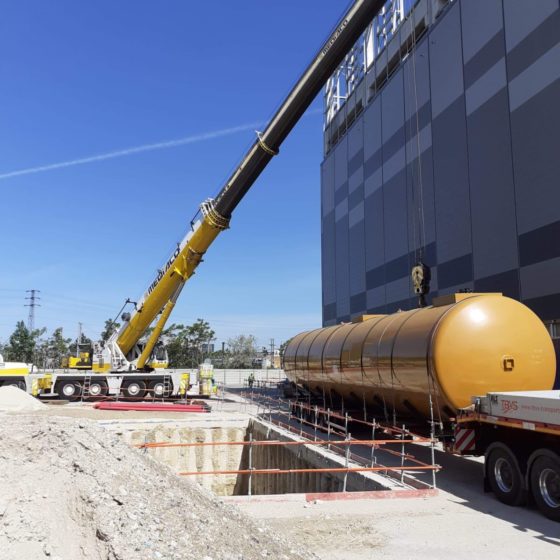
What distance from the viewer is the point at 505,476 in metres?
8.91

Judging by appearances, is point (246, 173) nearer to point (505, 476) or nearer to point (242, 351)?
point (505, 476)

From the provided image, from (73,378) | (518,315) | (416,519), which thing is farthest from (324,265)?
(416,519)

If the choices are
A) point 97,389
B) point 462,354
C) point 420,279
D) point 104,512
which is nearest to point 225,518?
point 104,512

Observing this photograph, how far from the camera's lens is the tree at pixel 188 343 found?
67562mm

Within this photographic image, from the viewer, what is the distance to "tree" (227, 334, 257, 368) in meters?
78.2

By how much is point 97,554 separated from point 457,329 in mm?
7745

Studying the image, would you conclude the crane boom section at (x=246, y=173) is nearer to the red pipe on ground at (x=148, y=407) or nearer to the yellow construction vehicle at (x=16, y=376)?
the red pipe on ground at (x=148, y=407)

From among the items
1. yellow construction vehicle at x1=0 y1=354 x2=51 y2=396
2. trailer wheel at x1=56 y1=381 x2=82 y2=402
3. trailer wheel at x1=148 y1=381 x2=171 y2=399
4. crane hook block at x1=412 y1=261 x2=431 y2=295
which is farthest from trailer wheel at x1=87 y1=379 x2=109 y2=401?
crane hook block at x1=412 y1=261 x2=431 y2=295

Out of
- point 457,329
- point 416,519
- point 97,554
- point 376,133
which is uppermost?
point 376,133

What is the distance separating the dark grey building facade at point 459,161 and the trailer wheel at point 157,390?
12.6 meters

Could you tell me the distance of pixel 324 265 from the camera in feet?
135

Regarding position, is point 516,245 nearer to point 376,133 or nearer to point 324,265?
point 376,133

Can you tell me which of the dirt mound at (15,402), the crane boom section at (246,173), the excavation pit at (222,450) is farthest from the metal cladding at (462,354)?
the dirt mound at (15,402)

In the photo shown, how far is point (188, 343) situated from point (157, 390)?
143ft
